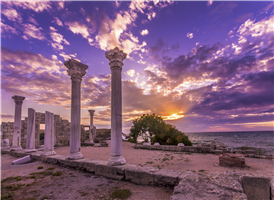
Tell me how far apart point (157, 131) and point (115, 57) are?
15.9 m

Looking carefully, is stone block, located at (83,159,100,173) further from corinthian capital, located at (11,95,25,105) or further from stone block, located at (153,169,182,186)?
corinthian capital, located at (11,95,25,105)

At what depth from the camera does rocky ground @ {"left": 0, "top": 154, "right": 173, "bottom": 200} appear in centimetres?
471

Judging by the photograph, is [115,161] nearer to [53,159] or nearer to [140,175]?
[140,175]

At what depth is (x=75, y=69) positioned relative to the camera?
28.8ft

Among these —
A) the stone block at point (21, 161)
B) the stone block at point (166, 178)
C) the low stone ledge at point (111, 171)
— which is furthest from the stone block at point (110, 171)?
the stone block at point (21, 161)

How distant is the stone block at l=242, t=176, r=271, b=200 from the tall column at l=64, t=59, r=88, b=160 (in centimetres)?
761

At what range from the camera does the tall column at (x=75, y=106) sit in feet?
27.6

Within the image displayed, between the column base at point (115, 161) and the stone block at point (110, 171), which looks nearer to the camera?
the stone block at point (110, 171)

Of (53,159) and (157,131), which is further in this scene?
(157,131)

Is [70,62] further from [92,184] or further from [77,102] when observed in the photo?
[92,184]

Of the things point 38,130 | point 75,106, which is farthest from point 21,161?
point 38,130

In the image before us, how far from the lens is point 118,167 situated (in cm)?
625

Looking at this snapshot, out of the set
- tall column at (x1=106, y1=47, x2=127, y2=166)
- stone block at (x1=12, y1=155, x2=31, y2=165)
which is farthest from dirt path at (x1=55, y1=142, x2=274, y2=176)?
stone block at (x1=12, y1=155, x2=31, y2=165)

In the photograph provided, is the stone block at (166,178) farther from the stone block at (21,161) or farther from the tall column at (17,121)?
the tall column at (17,121)
